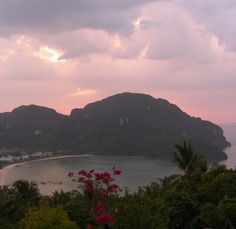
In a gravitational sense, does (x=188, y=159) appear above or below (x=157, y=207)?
above

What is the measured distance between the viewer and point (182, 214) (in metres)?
22.6

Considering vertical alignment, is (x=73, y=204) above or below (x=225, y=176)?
below

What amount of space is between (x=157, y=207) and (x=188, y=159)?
15.5 meters

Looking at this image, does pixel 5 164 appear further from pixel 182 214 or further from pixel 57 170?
pixel 182 214

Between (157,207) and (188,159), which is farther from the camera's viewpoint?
(188,159)

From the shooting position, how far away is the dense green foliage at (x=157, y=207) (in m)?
13.7

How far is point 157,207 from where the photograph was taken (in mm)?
14656

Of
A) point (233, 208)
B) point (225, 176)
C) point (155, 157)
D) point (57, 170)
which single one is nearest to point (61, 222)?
point (233, 208)

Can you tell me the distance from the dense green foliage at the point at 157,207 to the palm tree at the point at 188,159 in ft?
3.08

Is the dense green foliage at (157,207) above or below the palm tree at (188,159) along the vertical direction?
below

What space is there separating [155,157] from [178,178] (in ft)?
533

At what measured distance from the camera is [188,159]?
29781 mm

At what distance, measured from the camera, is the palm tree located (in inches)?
1159

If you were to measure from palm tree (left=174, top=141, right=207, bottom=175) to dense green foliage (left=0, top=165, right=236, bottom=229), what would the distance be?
939 mm
